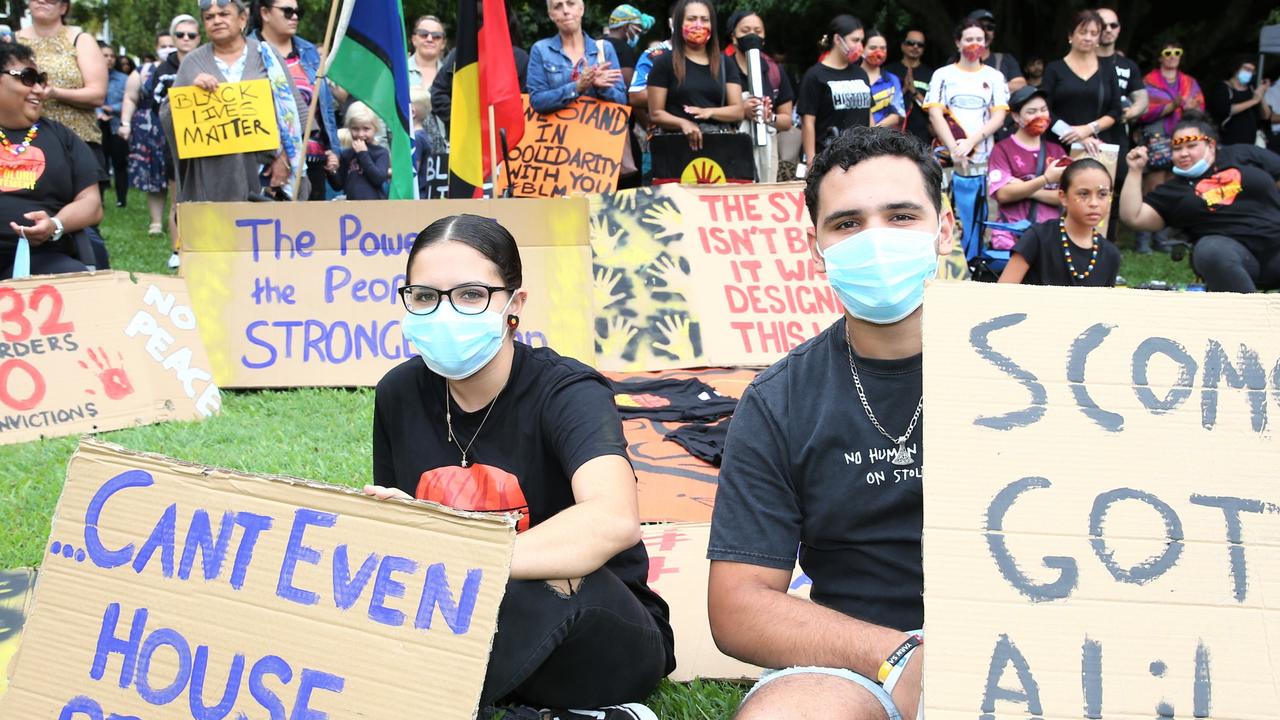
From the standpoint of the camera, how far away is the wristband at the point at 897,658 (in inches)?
84.0

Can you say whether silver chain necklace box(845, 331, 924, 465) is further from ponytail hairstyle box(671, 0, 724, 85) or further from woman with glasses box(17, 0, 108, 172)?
woman with glasses box(17, 0, 108, 172)

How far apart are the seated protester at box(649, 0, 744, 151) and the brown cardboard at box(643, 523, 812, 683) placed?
4.69 m

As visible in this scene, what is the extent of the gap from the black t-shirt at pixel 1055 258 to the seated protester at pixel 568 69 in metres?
3.18

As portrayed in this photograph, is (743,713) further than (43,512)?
No

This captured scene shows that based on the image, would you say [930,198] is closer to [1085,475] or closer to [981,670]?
[1085,475]

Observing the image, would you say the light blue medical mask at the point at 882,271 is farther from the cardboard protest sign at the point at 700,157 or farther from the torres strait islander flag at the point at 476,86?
the cardboard protest sign at the point at 700,157

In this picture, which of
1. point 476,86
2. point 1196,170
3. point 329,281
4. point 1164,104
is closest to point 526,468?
point 329,281

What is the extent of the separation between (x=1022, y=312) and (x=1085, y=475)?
300 millimetres

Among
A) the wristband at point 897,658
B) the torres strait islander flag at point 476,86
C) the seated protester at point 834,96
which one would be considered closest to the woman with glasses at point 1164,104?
the seated protester at point 834,96

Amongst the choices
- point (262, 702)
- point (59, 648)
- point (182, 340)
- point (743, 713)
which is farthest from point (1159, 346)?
point (182, 340)

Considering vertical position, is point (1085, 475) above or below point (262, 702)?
above

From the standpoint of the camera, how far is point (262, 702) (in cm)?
222

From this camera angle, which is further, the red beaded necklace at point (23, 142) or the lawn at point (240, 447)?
the red beaded necklace at point (23, 142)

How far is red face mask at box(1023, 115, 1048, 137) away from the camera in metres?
8.28
